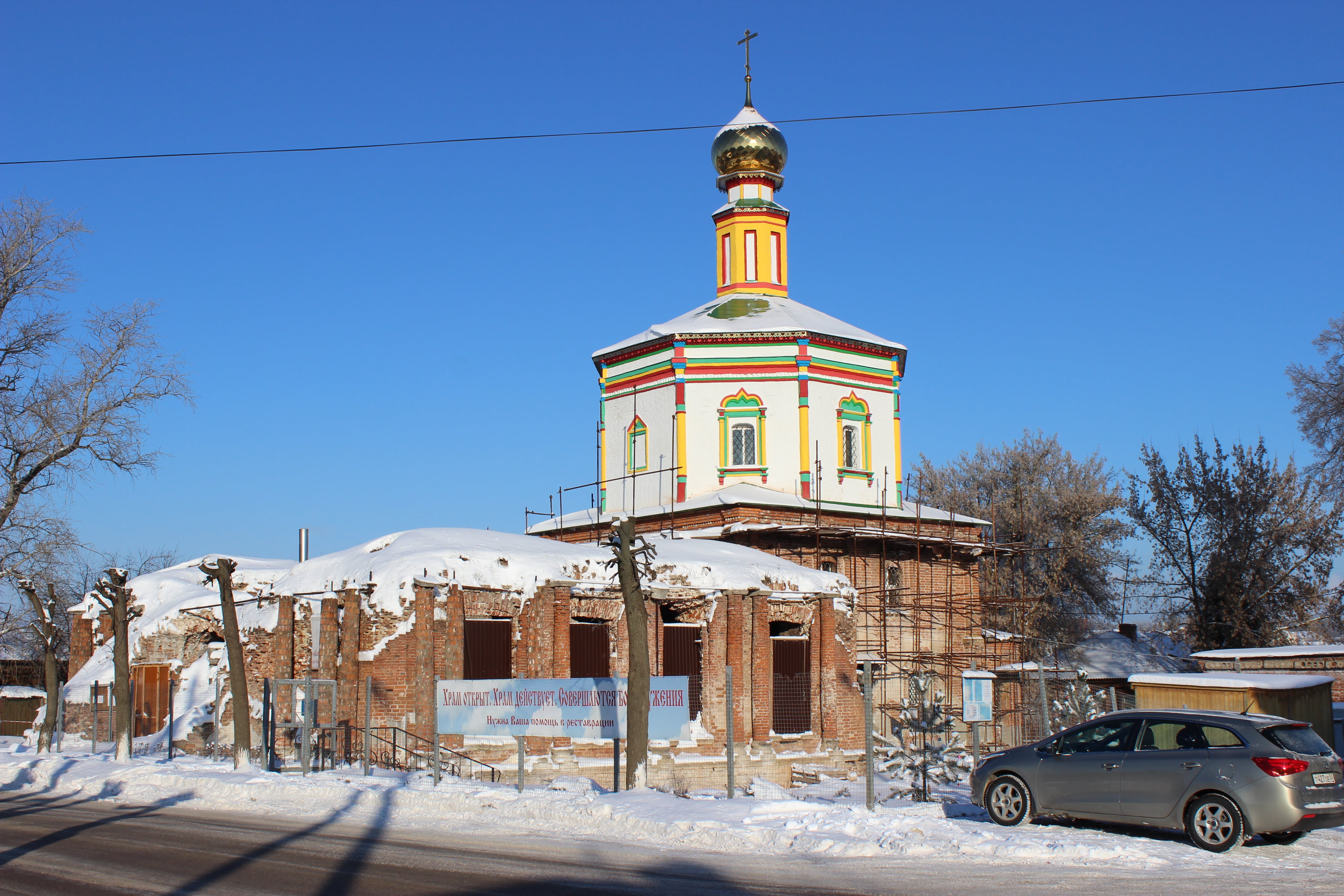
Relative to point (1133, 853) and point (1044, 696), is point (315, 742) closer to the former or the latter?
point (1044, 696)

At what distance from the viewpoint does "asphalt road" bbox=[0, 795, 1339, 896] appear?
9.71 meters

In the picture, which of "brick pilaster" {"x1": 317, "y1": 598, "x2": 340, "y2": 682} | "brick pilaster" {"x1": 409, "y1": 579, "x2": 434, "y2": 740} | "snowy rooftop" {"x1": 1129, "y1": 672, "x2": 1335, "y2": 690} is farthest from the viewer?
"brick pilaster" {"x1": 317, "y1": 598, "x2": 340, "y2": 682}

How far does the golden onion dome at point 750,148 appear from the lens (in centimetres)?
3869

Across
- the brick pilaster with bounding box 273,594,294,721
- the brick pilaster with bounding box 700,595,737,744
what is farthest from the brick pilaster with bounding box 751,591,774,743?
the brick pilaster with bounding box 273,594,294,721

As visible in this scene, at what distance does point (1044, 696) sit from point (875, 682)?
13636 mm

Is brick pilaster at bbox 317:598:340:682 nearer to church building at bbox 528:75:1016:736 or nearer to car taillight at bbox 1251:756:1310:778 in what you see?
church building at bbox 528:75:1016:736

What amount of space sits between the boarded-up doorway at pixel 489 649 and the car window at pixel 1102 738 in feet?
39.4

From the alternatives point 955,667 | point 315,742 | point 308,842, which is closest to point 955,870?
point 308,842

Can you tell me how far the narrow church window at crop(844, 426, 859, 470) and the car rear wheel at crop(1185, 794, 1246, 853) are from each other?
24105 mm

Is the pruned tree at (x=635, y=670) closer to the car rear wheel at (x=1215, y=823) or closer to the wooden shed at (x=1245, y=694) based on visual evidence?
the car rear wheel at (x=1215, y=823)

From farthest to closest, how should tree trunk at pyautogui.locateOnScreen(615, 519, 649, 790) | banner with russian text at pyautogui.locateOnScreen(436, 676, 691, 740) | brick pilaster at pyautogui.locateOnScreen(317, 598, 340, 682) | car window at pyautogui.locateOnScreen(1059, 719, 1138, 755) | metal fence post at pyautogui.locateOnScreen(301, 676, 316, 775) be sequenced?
brick pilaster at pyautogui.locateOnScreen(317, 598, 340, 682)
metal fence post at pyautogui.locateOnScreen(301, 676, 316, 775)
banner with russian text at pyautogui.locateOnScreen(436, 676, 691, 740)
tree trunk at pyautogui.locateOnScreen(615, 519, 649, 790)
car window at pyautogui.locateOnScreen(1059, 719, 1138, 755)

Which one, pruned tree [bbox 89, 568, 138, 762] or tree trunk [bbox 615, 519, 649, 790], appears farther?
pruned tree [bbox 89, 568, 138, 762]

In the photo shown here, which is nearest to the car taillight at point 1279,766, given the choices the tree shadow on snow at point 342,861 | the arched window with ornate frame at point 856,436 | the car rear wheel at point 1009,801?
the car rear wheel at point 1009,801

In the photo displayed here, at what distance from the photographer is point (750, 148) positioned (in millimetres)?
38688
